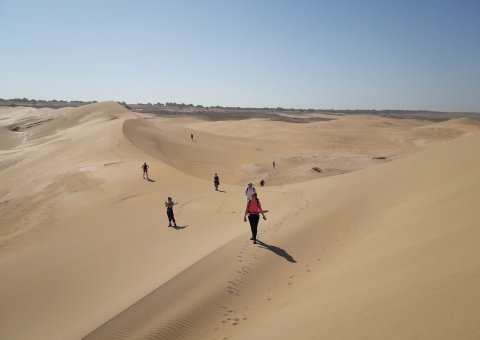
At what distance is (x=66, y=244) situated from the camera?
34.9 feet

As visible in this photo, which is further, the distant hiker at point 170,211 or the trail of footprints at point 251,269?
the distant hiker at point 170,211

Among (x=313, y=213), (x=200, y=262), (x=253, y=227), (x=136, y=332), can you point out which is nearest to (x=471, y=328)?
(x=136, y=332)

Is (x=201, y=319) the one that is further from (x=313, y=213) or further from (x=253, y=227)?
(x=313, y=213)

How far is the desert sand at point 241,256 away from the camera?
4.22m

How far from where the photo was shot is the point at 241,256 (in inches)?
306

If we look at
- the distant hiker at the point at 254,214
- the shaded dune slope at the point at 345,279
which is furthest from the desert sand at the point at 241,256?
the distant hiker at the point at 254,214

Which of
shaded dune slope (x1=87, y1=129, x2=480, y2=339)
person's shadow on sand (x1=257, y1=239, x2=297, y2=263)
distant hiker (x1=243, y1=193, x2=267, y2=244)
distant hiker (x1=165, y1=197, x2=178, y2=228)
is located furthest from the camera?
distant hiker (x1=165, y1=197, x2=178, y2=228)

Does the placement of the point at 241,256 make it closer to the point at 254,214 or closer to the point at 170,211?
the point at 254,214

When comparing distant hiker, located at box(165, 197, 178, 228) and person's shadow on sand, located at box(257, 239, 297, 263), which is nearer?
person's shadow on sand, located at box(257, 239, 297, 263)

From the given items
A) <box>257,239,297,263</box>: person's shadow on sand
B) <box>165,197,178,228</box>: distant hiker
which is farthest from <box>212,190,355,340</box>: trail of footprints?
<box>165,197,178,228</box>: distant hiker

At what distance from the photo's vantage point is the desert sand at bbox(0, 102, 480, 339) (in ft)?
13.8

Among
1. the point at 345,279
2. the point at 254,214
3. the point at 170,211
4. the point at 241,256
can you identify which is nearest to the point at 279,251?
the point at 241,256

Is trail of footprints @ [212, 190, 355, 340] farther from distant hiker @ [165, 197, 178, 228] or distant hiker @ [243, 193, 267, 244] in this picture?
distant hiker @ [165, 197, 178, 228]

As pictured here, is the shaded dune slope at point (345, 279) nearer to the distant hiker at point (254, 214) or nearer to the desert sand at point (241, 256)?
the desert sand at point (241, 256)
